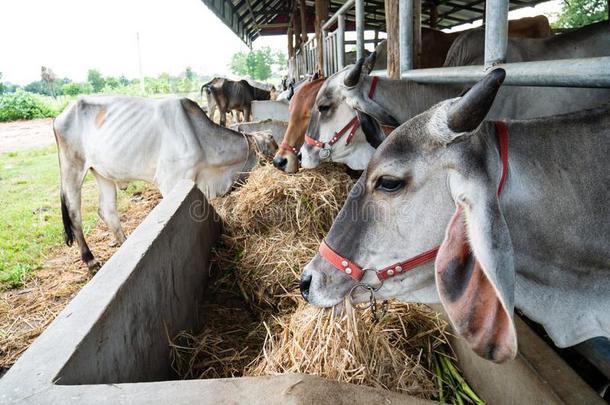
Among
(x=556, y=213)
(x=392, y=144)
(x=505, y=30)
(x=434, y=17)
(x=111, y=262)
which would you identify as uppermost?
(x=434, y=17)

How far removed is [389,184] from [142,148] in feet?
13.1

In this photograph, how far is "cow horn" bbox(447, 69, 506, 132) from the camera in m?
1.14

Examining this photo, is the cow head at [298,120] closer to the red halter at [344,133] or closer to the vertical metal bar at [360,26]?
the red halter at [344,133]

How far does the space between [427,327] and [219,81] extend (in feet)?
39.5

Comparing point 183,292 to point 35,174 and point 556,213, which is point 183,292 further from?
point 35,174

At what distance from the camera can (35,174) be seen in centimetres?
911

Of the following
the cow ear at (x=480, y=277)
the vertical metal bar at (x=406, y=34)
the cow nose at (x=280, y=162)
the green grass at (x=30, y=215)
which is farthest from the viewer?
the green grass at (x=30, y=215)

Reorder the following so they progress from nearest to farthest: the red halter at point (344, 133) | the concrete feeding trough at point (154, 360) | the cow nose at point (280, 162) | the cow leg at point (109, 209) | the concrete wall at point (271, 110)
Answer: the concrete feeding trough at point (154, 360), the red halter at point (344, 133), the cow nose at point (280, 162), the cow leg at point (109, 209), the concrete wall at point (271, 110)

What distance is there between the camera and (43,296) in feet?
13.6

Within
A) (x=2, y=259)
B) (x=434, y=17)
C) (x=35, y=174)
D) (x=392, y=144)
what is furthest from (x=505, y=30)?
(x=434, y=17)

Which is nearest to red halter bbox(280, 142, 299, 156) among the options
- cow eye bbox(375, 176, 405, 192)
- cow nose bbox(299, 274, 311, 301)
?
cow nose bbox(299, 274, 311, 301)

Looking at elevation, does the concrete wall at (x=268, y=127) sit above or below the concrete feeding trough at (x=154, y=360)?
above

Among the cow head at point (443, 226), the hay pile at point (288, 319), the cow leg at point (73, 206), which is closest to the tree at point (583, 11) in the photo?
the hay pile at point (288, 319)

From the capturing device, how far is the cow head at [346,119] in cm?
315
